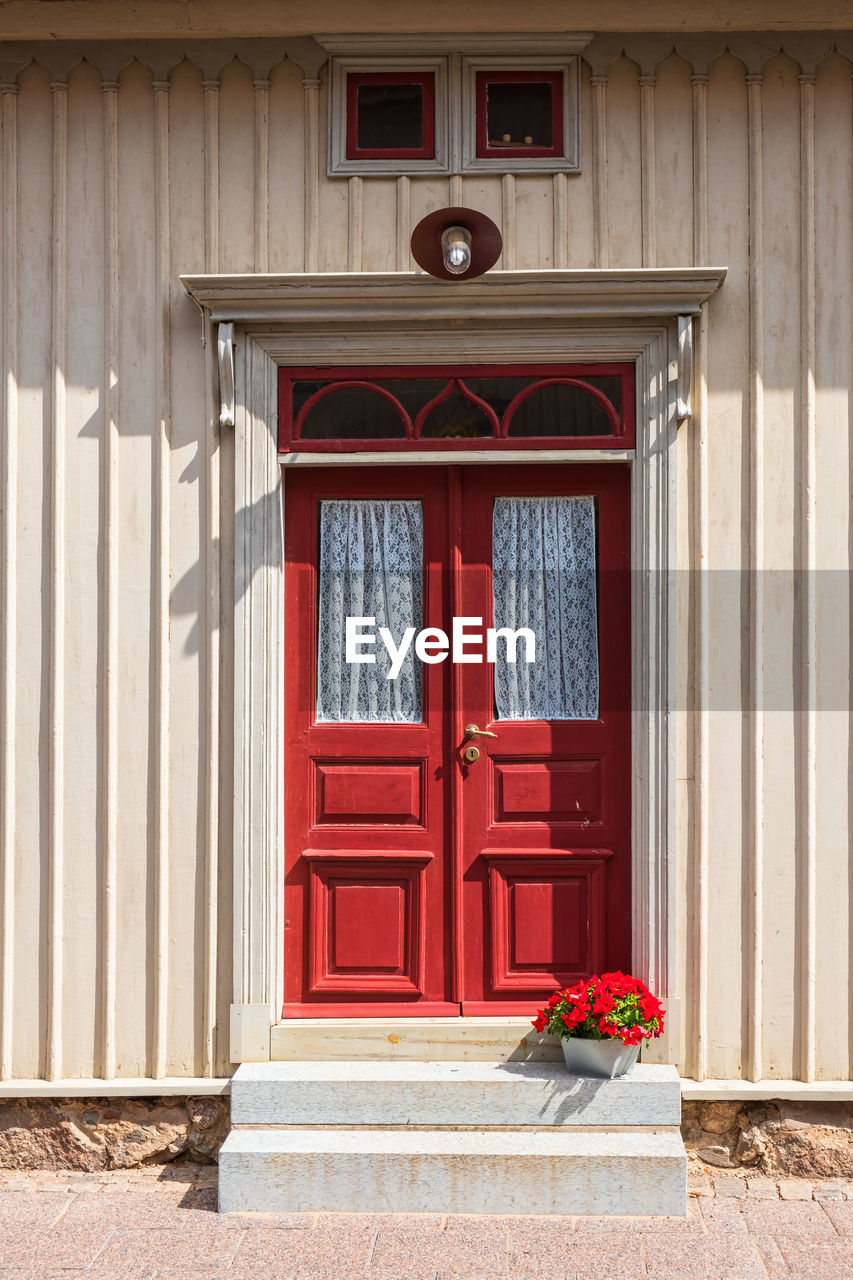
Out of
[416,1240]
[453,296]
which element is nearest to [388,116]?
[453,296]

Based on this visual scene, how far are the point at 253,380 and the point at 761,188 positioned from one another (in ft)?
7.57

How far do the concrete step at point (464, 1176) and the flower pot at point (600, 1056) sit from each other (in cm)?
25

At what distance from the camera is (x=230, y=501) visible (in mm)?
4883

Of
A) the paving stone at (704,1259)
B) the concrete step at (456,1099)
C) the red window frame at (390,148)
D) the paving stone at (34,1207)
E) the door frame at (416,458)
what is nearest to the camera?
the paving stone at (704,1259)

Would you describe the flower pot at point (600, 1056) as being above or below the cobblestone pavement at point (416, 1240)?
above

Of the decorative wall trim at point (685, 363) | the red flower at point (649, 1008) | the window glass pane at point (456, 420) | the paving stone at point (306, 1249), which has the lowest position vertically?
the paving stone at point (306, 1249)

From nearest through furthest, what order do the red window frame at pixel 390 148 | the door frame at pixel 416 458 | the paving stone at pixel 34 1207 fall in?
the paving stone at pixel 34 1207, the door frame at pixel 416 458, the red window frame at pixel 390 148

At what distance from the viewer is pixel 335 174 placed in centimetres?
481

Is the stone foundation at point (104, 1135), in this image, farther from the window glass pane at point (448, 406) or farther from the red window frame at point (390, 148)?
the red window frame at point (390, 148)

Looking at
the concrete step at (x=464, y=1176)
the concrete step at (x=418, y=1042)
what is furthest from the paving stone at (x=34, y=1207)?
the concrete step at (x=418, y=1042)

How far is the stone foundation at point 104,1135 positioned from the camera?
481 centimetres

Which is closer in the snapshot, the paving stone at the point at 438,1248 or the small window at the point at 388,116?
the paving stone at the point at 438,1248

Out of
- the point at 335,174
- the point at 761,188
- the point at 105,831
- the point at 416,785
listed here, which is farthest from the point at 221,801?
the point at 761,188

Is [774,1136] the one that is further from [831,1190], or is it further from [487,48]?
[487,48]
